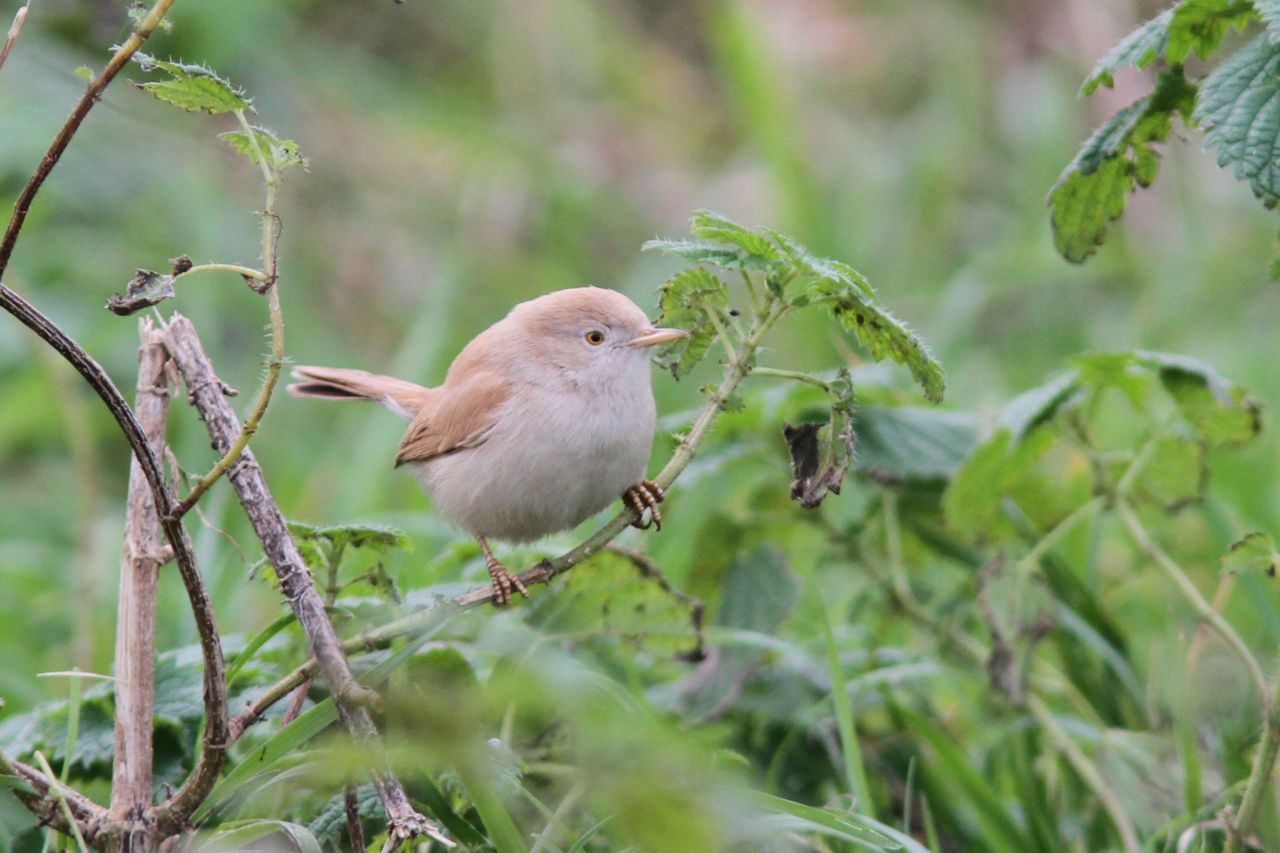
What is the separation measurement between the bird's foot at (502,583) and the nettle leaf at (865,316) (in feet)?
1.97

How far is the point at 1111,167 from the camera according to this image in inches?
85.0

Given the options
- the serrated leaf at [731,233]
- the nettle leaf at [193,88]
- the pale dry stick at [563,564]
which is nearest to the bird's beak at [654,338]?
the pale dry stick at [563,564]

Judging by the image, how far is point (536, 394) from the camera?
262 centimetres

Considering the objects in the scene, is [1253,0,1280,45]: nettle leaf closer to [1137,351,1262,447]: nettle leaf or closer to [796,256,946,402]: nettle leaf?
[796,256,946,402]: nettle leaf

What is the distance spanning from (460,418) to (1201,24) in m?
1.53

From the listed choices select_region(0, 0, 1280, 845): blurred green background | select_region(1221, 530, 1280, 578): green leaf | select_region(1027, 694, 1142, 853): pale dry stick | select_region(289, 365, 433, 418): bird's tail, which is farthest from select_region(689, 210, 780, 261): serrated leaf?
select_region(289, 365, 433, 418): bird's tail

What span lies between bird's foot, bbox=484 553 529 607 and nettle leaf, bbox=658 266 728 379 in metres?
0.42

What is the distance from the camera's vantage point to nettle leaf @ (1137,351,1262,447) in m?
2.52

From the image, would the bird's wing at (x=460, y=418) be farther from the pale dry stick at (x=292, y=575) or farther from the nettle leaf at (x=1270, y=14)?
the nettle leaf at (x=1270, y=14)

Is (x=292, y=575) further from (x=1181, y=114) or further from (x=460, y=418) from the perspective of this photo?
(x=1181, y=114)

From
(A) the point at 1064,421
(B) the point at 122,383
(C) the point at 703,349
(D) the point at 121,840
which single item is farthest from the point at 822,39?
(D) the point at 121,840

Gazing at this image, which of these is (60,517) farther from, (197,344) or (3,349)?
(197,344)

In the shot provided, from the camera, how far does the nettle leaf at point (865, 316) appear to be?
166cm

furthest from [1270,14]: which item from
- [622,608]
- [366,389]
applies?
[366,389]
